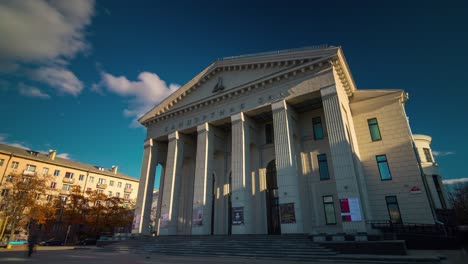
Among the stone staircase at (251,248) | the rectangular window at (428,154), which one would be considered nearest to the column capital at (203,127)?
the stone staircase at (251,248)

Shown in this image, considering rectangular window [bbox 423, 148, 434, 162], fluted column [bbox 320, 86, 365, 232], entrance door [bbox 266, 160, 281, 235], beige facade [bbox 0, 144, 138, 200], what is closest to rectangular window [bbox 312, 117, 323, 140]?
fluted column [bbox 320, 86, 365, 232]

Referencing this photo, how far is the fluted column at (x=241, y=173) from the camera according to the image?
20.0 m

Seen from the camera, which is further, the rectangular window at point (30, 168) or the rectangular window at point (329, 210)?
the rectangular window at point (30, 168)

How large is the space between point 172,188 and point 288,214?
42.0 ft

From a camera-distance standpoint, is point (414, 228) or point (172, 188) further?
point (172, 188)

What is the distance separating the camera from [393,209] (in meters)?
19.5

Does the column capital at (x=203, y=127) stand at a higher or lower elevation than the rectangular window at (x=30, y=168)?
lower

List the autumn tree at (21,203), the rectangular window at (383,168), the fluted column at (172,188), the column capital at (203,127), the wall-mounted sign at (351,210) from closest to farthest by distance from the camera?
the wall-mounted sign at (351,210)
the rectangular window at (383,168)
the fluted column at (172,188)
the column capital at (203,127)
the autumn tree at (21,203)

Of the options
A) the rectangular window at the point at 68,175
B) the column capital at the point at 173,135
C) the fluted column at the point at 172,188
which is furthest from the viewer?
the rectangular window at the point at 68,175

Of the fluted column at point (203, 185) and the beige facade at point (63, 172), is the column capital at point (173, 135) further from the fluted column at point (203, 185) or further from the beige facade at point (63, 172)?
the beige facade at point (63, 172)

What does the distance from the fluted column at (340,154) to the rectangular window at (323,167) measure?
12.3ft

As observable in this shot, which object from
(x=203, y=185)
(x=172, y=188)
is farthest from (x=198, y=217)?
(x=172, y=188)

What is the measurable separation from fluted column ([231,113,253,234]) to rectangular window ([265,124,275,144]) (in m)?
3.02

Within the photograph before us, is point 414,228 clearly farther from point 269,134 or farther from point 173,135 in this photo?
point 173,135
